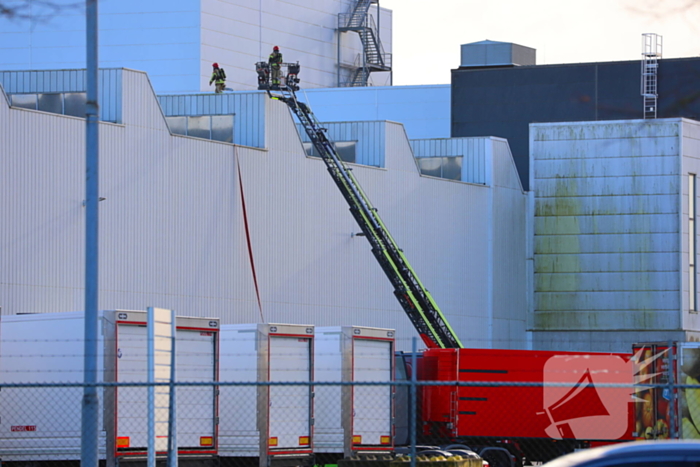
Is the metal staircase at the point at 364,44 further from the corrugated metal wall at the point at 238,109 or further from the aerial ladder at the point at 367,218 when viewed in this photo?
the corrugated metal wall at the point at 238,109

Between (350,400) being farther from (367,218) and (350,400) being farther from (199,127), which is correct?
(199,127)

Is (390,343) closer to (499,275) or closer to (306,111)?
(306,111)

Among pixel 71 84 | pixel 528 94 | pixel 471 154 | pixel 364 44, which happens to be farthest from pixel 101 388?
pixel 364 44

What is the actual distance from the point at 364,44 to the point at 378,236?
137 feet

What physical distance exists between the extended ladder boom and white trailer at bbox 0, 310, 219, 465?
18582 millimetres

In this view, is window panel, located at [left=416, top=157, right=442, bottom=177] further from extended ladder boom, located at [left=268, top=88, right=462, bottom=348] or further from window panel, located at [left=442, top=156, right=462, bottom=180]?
extended ladder boom, located at [left=268, top=88, right=462, bottom=348]

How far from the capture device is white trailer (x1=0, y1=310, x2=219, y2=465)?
20156 mm

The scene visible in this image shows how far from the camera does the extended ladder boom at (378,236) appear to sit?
39.9 m

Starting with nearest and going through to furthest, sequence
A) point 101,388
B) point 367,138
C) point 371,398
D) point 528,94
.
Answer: point 101,388 → point 371,398 → point 367,138 → point 528,94

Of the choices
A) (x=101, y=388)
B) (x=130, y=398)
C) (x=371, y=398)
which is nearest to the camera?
(x=130, y=398)

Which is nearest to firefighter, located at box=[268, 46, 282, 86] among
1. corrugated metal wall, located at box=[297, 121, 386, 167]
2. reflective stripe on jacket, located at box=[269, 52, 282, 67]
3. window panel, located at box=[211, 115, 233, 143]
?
reflective stripe on jacket, located at box=[269, 52, 282, 67]

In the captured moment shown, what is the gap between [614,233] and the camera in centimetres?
5269

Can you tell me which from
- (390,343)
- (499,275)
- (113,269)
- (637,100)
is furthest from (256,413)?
(637,100)
